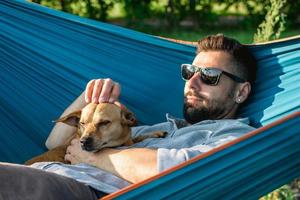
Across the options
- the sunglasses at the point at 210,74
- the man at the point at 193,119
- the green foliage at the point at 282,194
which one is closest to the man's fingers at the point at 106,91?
the man at the point at 193,119

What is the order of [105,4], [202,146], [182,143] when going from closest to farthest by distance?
[202,146] < [182,143] < [105,4]

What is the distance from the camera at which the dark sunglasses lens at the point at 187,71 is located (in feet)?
9.65

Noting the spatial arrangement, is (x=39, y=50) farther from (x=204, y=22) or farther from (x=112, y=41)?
(x=204, y=22)

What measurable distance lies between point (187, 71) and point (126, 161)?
0.61 meters

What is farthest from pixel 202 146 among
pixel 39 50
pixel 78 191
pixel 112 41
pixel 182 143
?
pixel 39 50

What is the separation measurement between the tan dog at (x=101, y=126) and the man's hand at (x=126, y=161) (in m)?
0.17

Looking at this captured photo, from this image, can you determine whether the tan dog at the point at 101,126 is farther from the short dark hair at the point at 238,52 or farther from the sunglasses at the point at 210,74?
the short dark hair at the point at 238,52

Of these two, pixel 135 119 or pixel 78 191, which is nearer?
pixel 78 191

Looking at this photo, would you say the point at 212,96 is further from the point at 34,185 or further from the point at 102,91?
the point at 34,185

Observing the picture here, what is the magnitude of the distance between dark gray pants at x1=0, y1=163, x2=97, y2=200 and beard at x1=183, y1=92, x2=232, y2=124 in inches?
25.8

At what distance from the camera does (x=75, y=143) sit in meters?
2.88

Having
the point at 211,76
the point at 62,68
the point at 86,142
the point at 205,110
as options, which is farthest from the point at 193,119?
the point at 62,68

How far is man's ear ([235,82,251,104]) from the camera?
2.91 metres

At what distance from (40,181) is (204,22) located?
7319mm
